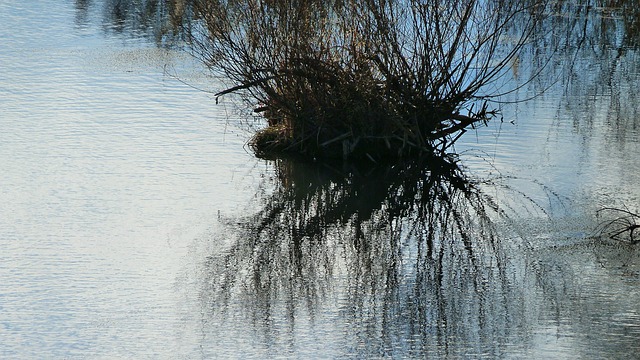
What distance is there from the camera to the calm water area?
6.00m

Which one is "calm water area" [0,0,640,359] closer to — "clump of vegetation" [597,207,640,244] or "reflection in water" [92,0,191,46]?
"clump of vegetation" [597,207,640,244]

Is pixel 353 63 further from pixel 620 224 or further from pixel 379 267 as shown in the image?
pixel 379 267

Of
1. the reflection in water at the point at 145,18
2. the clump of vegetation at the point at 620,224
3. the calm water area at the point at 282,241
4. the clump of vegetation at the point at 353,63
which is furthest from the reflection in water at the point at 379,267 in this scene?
the reflection in water at the point at 145,18

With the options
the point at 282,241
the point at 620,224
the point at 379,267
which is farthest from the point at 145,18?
the point at 379,267

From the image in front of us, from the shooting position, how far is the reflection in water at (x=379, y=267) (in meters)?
6.09

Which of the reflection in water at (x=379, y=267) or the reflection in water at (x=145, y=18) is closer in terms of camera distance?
the reflection in water at (x=379, y=267)

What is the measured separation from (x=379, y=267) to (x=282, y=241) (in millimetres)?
919

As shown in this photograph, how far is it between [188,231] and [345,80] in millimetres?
2788

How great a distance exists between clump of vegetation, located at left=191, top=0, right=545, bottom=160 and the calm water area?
49 centimetres

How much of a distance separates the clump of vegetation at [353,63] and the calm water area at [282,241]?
0.49 meters

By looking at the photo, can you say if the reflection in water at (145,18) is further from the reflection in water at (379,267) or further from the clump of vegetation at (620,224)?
the clump of vegetation at (620,224)

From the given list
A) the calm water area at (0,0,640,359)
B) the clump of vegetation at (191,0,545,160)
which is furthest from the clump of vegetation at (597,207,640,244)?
the clump of vegetation at (191,0,545,160)

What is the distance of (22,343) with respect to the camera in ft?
19.2

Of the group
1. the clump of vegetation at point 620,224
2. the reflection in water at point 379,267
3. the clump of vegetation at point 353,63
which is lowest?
the reflection in water at point 379,267
